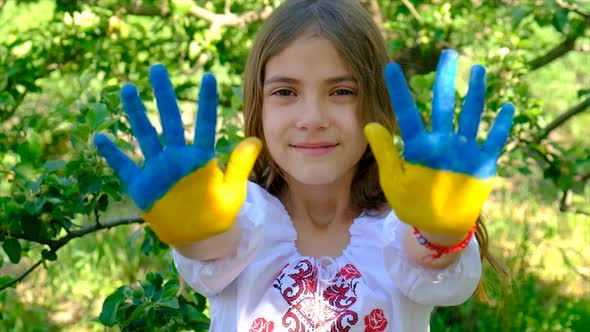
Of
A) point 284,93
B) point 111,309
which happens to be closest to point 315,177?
point 284,93

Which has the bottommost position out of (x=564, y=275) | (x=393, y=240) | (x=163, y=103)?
(x=564, y=275)

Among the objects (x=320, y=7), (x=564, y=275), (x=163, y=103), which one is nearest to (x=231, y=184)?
(x=163, y=103)

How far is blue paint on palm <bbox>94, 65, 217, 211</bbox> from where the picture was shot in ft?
3.42

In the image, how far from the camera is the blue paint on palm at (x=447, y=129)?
1.01 meters

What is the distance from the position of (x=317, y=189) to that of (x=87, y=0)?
1253 millimetres

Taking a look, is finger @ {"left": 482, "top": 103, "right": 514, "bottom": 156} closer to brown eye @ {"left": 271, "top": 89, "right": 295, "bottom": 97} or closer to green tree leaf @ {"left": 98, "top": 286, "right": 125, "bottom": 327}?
brown eye @ {"left": 271, "top": 89, "right": 295, "bottom": 97}

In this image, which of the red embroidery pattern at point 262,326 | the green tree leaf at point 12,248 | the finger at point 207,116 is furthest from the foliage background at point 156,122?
the finger at point 207,116

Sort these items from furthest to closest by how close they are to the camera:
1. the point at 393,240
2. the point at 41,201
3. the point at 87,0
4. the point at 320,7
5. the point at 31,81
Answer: the point at 87,0
the point at 31,81
the point at 41,201
the point at 320,7
the point at 393,240

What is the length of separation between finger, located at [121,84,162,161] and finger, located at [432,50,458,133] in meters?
0.40

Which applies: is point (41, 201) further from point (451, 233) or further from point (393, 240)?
point (451, 233)

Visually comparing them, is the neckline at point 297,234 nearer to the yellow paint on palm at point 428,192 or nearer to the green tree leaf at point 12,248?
the yellow paint on palm at point 428,192

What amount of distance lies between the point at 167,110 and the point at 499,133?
1.57 ft

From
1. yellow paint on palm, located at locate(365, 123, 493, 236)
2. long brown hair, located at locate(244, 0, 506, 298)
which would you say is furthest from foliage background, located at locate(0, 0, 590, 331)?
yellow paint on palm, located at locate(365, 123, 493, 236)

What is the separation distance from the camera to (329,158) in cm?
125
